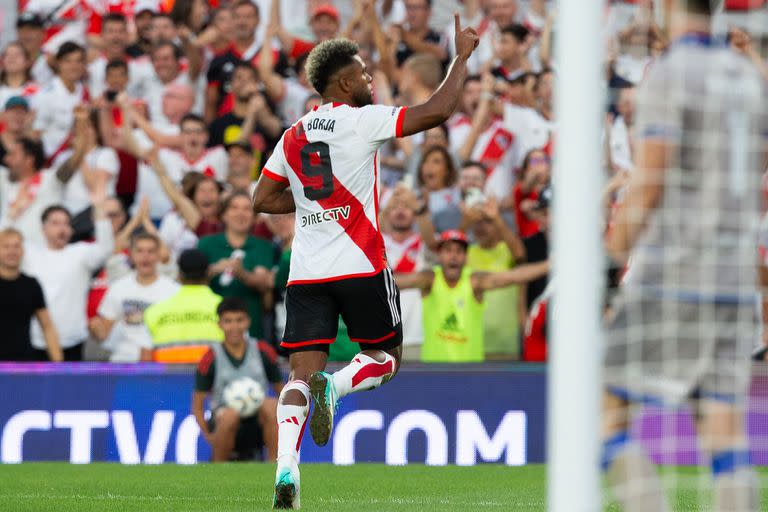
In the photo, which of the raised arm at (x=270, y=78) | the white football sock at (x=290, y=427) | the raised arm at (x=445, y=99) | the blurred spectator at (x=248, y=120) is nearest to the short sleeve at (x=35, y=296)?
the blurred spectator at (x=248, y=120)

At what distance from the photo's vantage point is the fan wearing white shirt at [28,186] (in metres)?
13.9

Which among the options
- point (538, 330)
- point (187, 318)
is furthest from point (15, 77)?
point (538, 330)

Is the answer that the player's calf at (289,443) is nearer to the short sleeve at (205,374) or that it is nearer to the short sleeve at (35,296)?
the short sleeve at (205,374)

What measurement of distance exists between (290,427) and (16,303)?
19.3 feet

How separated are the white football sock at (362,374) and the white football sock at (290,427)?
19cm

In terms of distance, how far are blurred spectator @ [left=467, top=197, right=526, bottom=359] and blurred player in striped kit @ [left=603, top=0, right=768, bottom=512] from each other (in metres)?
7.38

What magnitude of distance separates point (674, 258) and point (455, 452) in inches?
281

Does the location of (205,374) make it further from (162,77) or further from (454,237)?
(162,77)

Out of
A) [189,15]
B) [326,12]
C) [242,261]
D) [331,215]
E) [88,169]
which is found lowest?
[242,261]

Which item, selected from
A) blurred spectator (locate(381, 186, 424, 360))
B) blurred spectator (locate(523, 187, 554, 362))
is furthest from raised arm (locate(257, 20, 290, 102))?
blurred spectator (locate(523, 187, 554, 362))

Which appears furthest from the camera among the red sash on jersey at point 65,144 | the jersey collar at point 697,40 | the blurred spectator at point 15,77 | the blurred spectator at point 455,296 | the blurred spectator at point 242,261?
the blurred spectator at point 15,77

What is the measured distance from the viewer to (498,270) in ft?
41.9

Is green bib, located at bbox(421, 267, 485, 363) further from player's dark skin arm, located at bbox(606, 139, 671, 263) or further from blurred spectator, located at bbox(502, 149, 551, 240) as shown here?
player's dark skin arm, located at bbox(606, 139, 671, 263)

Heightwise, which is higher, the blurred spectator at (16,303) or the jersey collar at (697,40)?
the jersey collar at (697,40)
